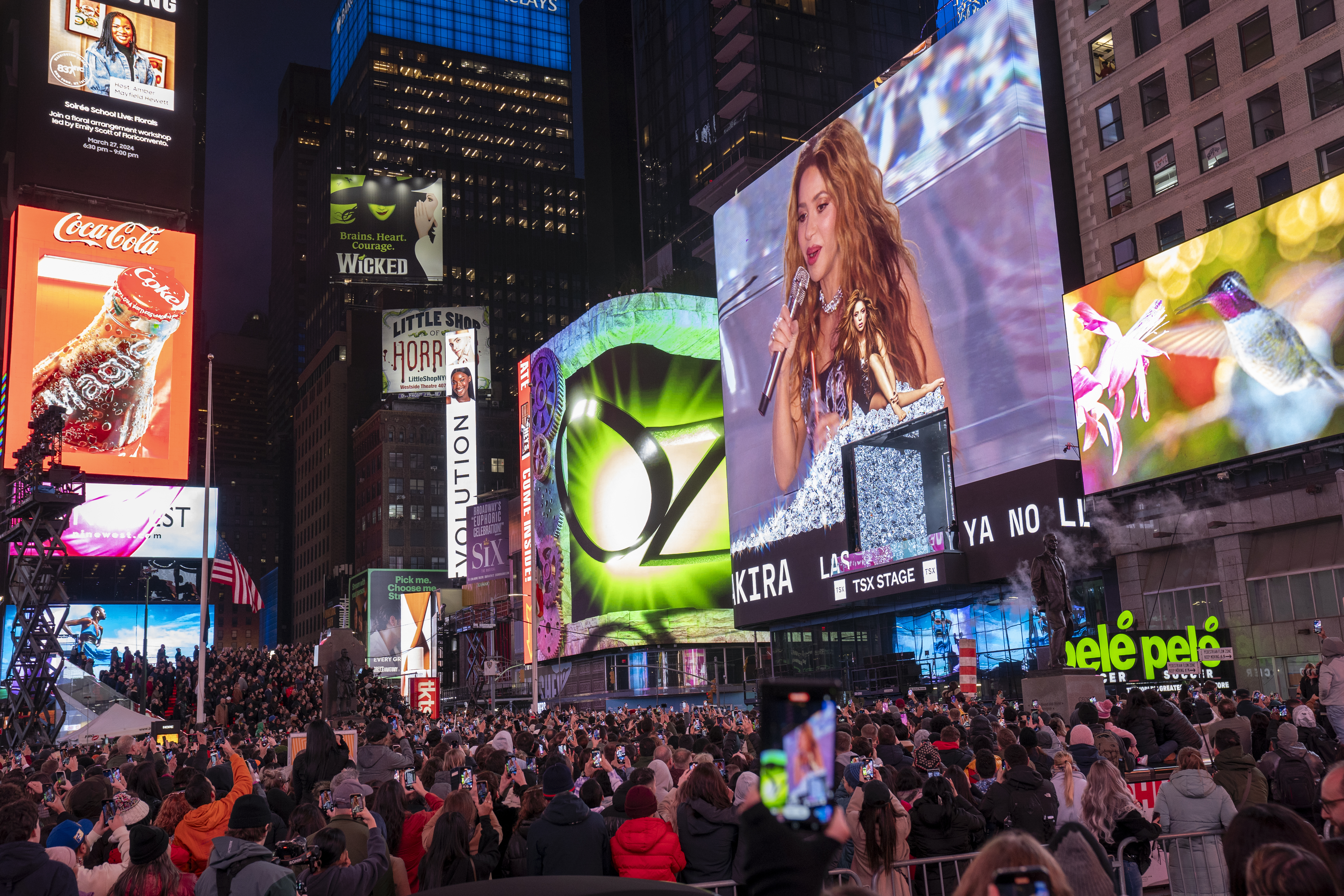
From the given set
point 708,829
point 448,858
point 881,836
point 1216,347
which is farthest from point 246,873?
point 1216,347

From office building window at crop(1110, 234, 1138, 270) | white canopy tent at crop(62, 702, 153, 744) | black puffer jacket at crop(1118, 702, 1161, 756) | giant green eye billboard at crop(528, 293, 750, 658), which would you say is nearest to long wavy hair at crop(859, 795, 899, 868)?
black puffer jacket at crop(1118, 702, 1161, 756)

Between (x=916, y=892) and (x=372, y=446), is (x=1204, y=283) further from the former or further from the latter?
(x=372, y=446)

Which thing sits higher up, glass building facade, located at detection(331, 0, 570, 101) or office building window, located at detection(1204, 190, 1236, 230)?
glass building facade, located at detection(331, 0, 570, 101)

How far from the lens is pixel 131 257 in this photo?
202ft

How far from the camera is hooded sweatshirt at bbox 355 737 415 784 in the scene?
12.7 meters

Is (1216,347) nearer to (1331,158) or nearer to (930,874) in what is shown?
(1331,158)

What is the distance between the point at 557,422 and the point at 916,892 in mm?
76067

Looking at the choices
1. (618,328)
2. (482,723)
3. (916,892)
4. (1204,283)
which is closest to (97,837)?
(916,892)

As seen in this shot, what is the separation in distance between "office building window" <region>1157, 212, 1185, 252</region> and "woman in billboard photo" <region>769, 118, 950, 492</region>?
9.12m

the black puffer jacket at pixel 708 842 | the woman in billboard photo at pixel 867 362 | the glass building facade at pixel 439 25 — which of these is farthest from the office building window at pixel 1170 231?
the glass building facade at pixel 439 25

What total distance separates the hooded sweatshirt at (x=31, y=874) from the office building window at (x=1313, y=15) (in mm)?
42784

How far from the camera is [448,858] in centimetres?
858

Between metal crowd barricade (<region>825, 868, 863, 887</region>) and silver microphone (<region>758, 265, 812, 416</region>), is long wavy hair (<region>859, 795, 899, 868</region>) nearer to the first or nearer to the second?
metal crowd barricade (<region>825, 868, 863, 887</region>)

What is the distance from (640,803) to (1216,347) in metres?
32.4
